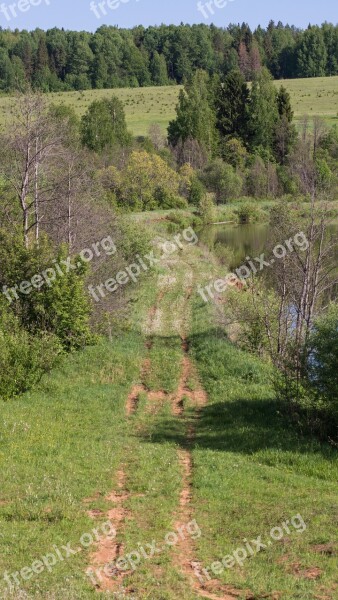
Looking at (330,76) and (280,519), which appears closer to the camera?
(280,519)

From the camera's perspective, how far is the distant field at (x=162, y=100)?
126562 mm

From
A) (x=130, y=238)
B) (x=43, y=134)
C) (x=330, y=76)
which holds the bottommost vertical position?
(x=130, y=238)

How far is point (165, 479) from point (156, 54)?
16604 cm

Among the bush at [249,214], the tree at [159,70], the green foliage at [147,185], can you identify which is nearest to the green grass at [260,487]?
the green foliage at [147,185]

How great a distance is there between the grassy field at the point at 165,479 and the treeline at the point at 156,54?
138 meters

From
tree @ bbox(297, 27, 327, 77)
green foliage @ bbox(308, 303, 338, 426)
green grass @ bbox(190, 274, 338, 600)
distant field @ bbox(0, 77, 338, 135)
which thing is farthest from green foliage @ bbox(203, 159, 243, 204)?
tree @ bbox(297, 27, 327, 77)

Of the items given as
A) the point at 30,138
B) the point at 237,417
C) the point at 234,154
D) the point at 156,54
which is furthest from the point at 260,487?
the point at 156,54

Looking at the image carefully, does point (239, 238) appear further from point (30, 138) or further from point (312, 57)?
point (312, 57)

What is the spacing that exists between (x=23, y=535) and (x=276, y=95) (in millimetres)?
110597

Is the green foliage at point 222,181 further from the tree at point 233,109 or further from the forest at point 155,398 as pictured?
the forest at point 155,398

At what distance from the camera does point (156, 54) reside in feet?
559

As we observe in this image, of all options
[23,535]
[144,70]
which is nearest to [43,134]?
[23,535]

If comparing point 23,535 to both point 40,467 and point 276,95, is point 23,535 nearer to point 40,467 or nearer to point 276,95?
point 40,467

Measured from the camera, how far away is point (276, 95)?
115m
